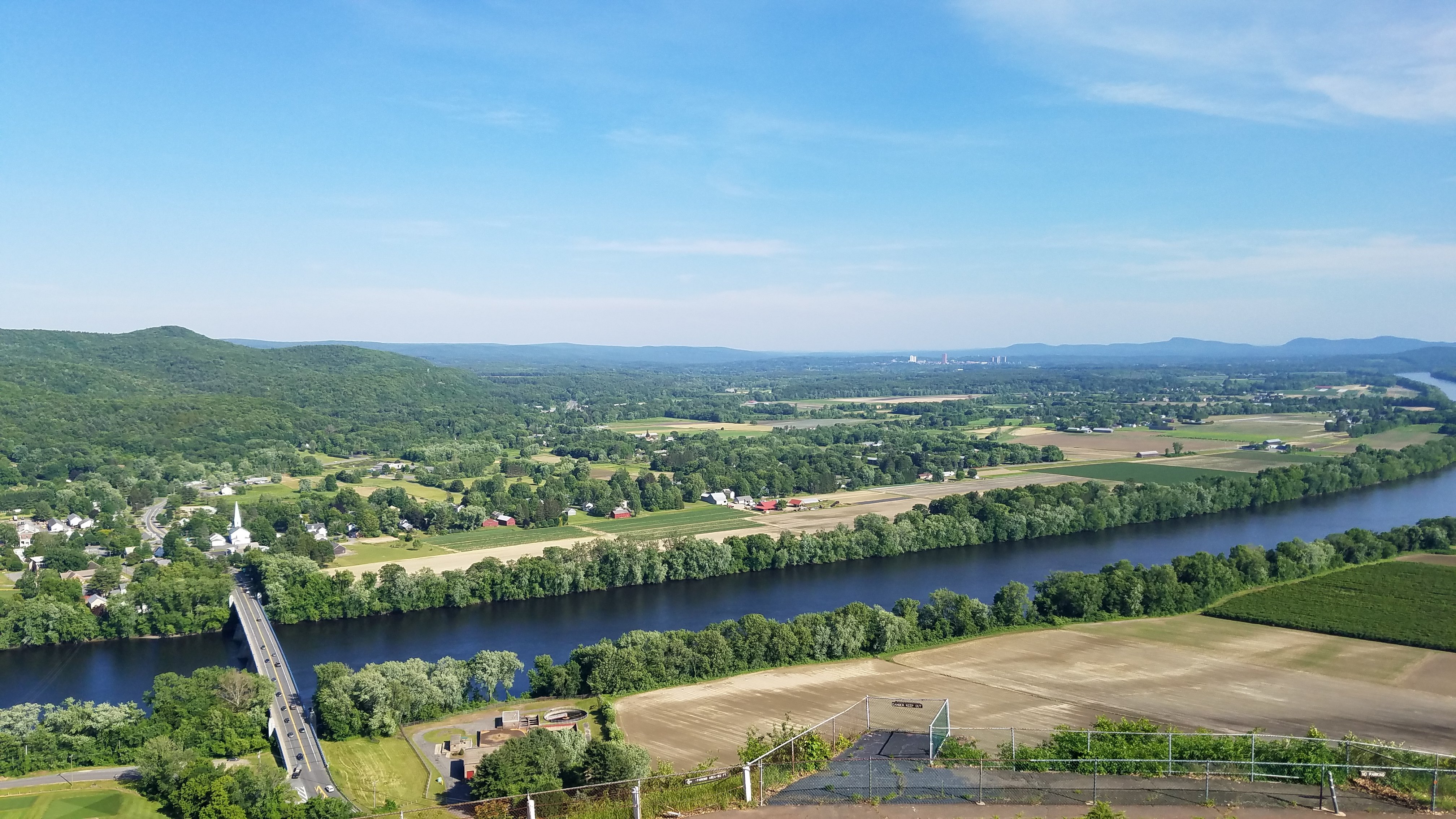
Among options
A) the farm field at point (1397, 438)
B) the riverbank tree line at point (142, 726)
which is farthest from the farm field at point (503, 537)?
the farm field at point (1397, 438)

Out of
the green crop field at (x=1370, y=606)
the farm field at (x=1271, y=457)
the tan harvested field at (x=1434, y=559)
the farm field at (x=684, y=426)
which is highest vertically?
the farm field at (x=1271, y=457)

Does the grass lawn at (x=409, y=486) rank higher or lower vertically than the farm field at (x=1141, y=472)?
lower

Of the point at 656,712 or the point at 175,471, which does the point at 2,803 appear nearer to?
the point at 656,712

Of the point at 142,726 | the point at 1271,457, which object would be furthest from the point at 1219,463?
the point at 142,726

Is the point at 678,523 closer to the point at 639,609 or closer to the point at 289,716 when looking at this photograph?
the point at 639,609

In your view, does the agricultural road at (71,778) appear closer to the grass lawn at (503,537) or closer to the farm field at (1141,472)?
the grass lawn at (503,537)
